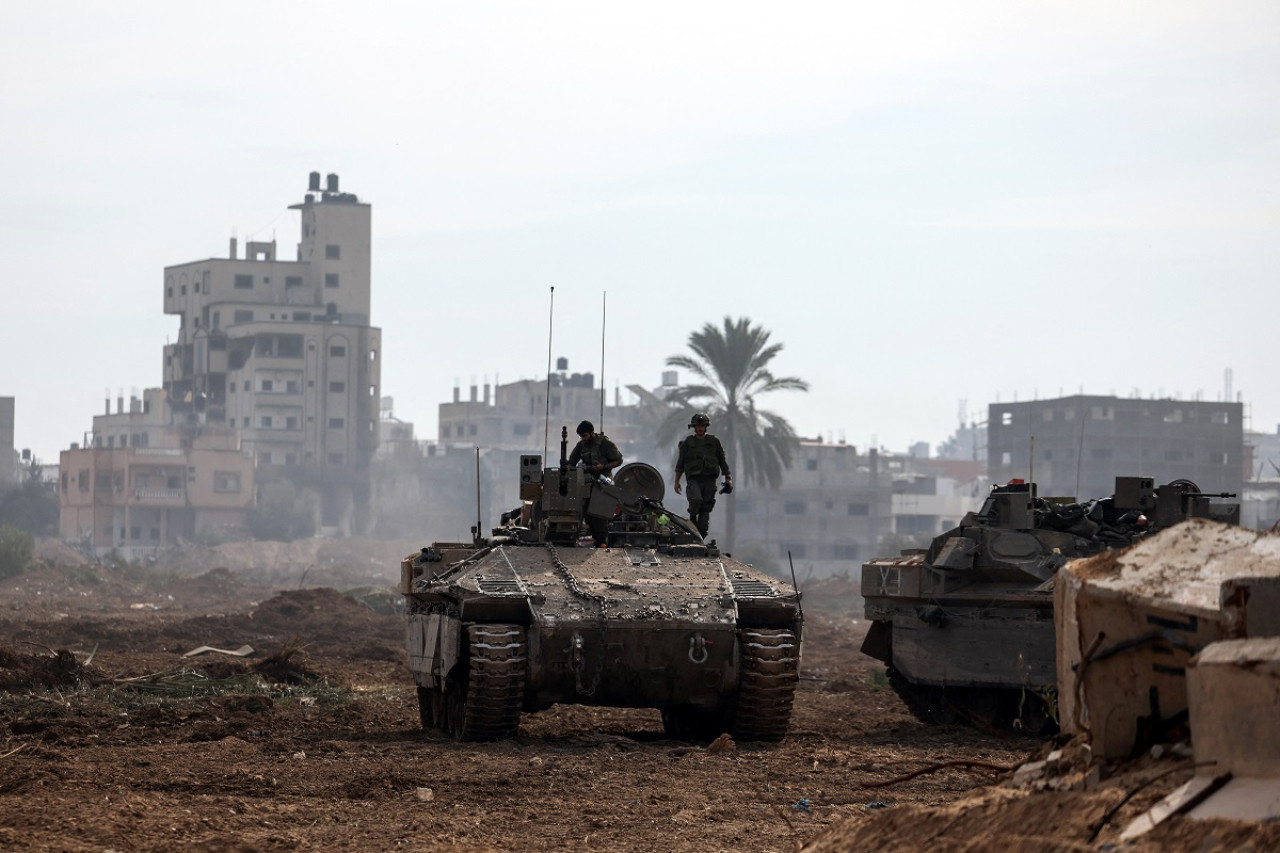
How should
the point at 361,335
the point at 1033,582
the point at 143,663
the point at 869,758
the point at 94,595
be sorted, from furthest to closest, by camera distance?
1. the point at 361,335
2. the point at 94,595
3. the point at 143,663
4. the point at 1033,582
5. the point at 869,758

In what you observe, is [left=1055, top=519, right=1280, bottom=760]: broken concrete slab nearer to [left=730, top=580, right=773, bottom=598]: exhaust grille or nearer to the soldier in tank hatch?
[left=730, top=580, right=773, bottom=598]: exhaust grille

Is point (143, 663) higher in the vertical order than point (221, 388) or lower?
lower

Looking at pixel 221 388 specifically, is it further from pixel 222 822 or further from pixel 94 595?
pixel 222 822

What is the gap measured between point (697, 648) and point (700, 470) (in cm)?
471

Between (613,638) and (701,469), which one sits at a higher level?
(701,469)

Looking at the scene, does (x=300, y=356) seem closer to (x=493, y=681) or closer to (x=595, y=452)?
(x=595, y=452)

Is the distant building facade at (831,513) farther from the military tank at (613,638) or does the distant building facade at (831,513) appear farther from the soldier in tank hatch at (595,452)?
the military tank at (613,638)

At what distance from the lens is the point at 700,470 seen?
17812 mm

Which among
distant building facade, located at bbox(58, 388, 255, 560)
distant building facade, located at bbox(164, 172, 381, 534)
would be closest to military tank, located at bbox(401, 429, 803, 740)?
distant building facade, located at bbox(58, 388, 255, 560)

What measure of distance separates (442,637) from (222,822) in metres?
5.06

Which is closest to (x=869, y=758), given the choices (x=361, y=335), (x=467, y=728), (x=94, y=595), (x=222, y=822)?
(x=467, y=728)

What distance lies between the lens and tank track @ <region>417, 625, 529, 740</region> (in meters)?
12.9

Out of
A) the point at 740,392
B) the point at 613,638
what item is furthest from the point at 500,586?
the point at 740,392

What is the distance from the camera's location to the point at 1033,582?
1571 centimetres
